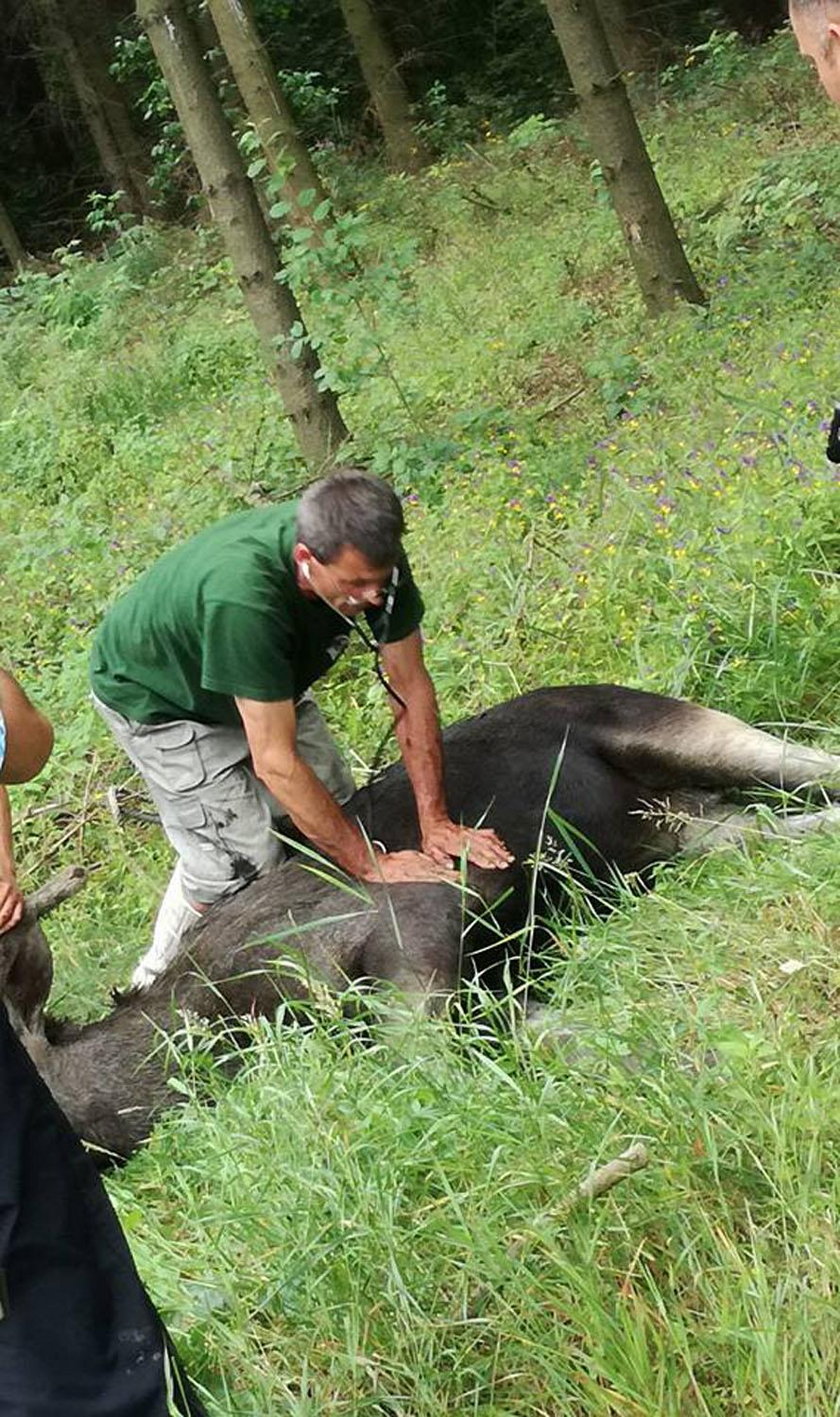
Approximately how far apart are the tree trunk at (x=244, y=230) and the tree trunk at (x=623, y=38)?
12.3 m

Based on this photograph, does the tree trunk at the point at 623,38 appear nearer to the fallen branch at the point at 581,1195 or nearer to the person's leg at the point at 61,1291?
the fallen branch at the point at 581,1195

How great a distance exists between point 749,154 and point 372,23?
7888 millimetres

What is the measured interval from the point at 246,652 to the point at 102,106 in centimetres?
2327

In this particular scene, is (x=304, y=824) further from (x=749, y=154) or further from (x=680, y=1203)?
(x=749, y=154)

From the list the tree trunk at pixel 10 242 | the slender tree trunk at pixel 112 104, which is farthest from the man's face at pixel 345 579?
the slender tree trunk at pixel 112 104

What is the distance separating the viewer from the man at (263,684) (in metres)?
4.80

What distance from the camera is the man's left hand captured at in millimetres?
5055

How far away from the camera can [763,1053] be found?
122 inches

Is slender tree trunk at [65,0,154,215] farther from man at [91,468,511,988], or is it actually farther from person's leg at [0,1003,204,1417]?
person's leg at [0,1003,204,1417]

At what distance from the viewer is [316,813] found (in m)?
4.93

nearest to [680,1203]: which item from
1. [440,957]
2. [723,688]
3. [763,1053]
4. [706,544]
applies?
[763,1053]

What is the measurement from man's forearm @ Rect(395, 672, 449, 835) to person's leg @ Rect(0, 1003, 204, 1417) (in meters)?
2.57

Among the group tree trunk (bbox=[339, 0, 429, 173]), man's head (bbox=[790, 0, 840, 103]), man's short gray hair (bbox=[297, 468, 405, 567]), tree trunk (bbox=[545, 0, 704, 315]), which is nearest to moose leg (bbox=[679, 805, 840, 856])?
man's short gray hair (bbox=[297, 468, 405, 567])

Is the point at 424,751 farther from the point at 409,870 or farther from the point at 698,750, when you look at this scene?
the point at 698,750
